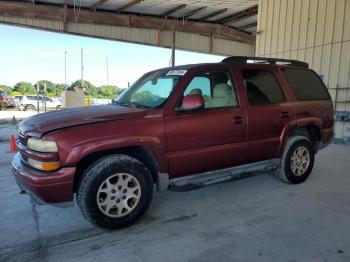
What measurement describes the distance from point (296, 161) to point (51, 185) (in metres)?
3.52

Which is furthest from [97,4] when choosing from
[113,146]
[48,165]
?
[48,165]

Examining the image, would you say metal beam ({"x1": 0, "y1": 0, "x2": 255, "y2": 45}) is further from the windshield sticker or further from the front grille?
the front grille

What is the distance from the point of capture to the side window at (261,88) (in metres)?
4.21

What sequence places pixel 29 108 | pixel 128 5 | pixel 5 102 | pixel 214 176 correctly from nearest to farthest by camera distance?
pixel 214 176 → pixel 128 5 → pixel 5 102 → pixel 29 108

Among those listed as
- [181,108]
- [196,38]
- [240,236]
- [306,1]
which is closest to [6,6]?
[196,38]

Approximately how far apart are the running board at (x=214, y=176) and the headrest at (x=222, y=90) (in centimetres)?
94

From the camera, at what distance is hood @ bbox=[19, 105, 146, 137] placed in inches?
122

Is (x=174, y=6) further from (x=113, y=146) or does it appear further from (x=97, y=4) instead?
(x=113, y=146)

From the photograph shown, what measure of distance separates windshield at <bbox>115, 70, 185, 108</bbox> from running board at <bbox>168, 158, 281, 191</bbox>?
3.06 feet

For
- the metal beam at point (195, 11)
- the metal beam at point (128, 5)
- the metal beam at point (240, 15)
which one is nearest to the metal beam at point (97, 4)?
the metal beam at point (128, 5)

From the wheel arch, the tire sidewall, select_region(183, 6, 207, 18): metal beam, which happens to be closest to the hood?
the wheel arch

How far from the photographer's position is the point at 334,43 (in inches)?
368

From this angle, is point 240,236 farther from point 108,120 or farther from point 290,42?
point 290,42

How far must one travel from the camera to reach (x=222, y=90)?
405cm
